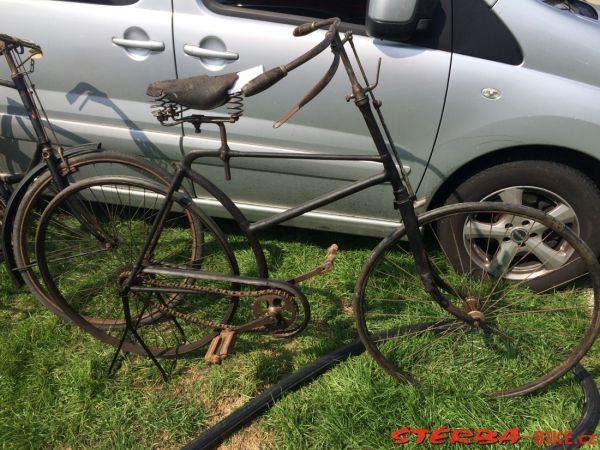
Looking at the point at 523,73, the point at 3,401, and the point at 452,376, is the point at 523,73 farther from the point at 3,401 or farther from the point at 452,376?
the point at 3,401

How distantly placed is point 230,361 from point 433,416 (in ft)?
3.14

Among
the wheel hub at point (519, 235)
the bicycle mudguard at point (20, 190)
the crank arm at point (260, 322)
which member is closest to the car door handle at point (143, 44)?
the bicycle mudguard at point (20, 190)

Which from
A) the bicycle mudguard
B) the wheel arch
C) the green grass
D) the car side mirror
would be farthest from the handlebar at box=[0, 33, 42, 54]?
the wheel arch

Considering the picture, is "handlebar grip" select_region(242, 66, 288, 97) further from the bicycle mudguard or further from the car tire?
the car tire

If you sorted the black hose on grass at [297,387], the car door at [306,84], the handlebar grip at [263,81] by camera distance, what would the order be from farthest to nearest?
the car door at [306,84], the black hose on grass at [297,387], the handlebar grip at [263,81]

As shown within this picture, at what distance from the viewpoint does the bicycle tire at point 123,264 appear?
2.02 m

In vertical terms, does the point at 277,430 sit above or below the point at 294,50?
below

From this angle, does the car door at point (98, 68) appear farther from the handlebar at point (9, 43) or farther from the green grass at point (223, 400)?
the green grass at point (223, 400)

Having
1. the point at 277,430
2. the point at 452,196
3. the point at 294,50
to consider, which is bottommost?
the point at 277,430

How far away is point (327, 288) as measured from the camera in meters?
2.61

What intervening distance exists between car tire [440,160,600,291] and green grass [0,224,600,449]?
0.66 meters

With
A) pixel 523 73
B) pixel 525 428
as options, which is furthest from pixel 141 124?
pixel 525 428

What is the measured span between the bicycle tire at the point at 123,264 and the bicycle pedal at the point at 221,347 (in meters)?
0.12

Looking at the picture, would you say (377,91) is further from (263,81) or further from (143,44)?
(143,44)
